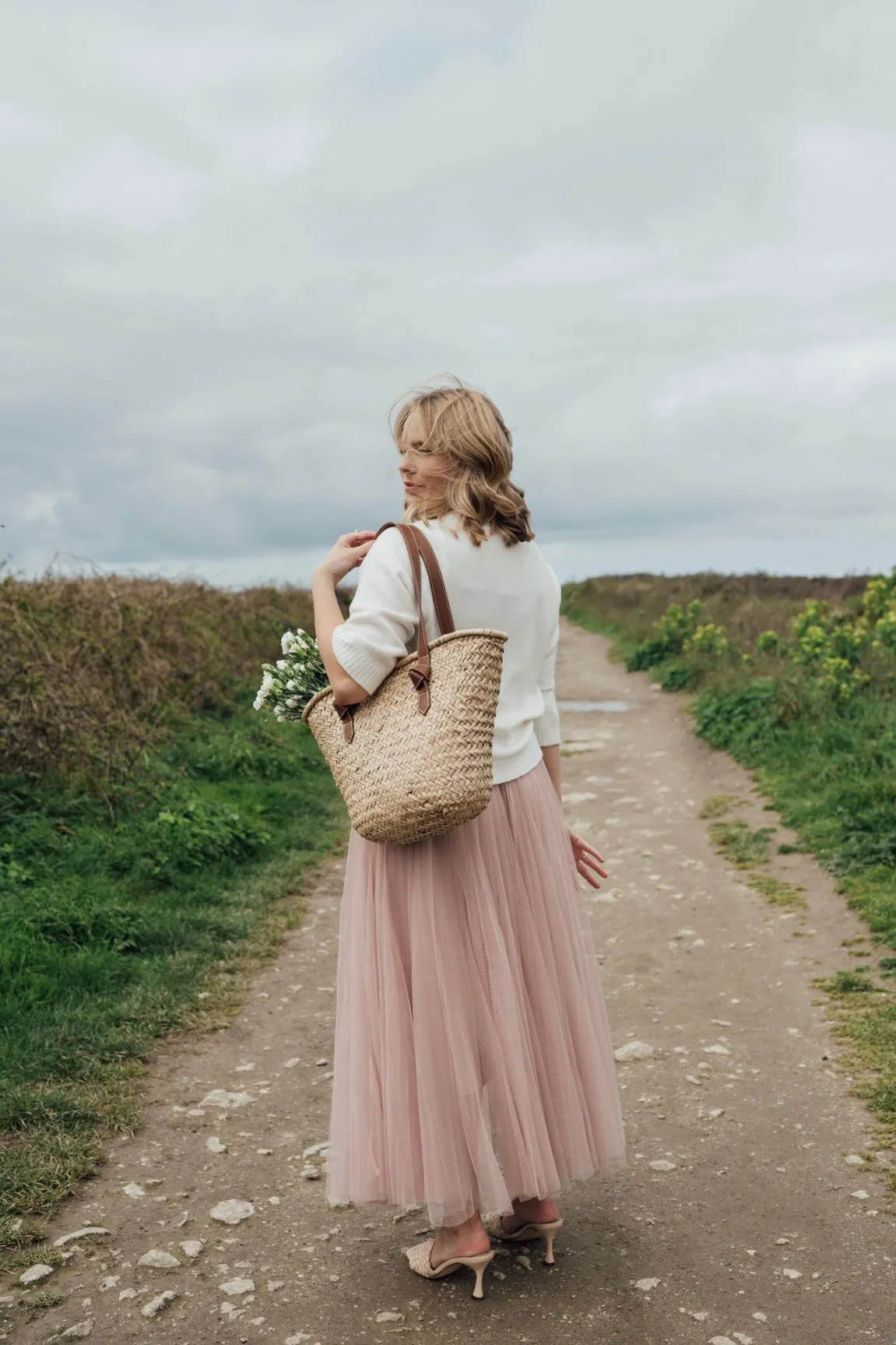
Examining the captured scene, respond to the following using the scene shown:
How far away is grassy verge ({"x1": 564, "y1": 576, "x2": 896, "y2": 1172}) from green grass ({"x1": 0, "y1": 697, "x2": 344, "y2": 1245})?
2837mm

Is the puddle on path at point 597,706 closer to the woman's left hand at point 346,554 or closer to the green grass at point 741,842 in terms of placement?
the green grass at point 741,842

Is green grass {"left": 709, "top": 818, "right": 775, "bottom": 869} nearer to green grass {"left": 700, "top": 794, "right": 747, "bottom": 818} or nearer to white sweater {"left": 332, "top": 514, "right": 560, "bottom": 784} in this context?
green grass {"left": 700, "top": 794, "right": 747, "bottom": 818}

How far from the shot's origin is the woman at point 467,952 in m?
2.92

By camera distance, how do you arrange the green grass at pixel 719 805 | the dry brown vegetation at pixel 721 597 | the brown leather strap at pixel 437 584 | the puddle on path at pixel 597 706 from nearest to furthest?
the brown leather strap at pixel 437 584
the green grass at pixel 719 805
the puddle on path at pixel 597 706
the dry brown vegetation at pixel 721 597

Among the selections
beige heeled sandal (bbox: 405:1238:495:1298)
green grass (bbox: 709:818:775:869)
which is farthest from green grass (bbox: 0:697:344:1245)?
green grass (bbox: 709:818:775:869)

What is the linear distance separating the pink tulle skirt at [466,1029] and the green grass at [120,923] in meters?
1.30

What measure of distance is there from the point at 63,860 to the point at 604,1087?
4.43 metres

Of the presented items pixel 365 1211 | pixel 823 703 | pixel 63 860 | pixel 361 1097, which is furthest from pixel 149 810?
pixel 823 703

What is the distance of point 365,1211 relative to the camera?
3.69 meters

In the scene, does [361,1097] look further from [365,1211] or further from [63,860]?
[63,860]

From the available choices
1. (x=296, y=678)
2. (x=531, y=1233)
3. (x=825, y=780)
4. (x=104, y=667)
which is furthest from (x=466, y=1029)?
(x=104, y=667)

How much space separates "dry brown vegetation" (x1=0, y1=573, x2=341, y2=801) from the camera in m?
7.61

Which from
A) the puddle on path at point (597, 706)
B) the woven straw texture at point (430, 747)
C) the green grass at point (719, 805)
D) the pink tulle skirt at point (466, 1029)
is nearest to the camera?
the woven straw texture at point (430, 747)

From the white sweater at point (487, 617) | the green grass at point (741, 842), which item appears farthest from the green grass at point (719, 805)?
the white sweater at point (487, 617)
